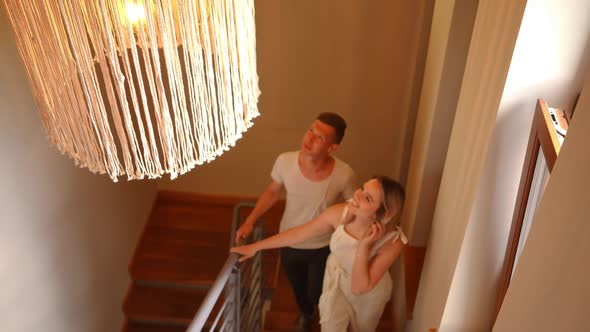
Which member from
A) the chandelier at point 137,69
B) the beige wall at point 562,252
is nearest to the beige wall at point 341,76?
the chandelier at point 137,69

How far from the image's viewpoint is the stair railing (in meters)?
1.95

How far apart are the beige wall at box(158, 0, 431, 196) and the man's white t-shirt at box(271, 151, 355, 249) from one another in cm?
91

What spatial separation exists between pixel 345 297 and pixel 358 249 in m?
0.29

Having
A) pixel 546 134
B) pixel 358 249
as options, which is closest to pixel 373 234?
pixel 358 249

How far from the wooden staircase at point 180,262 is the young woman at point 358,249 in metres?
1.01

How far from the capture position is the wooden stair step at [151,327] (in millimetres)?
3498

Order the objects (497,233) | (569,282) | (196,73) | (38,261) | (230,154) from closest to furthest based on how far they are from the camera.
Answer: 1. (569,282)
2. (196,73)
3. (497,233)
4. (38,261)
5. (230,154)

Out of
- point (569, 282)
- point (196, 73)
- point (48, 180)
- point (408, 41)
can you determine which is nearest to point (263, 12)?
point (408, 41)

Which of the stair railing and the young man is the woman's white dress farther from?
the stair railing

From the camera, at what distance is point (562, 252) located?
87 centimetres

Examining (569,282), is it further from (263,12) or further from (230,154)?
(230,154)

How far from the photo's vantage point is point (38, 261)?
2.46 metres

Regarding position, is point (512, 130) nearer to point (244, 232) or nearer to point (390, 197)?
point (390, 197)

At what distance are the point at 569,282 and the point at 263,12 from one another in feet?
8.42
